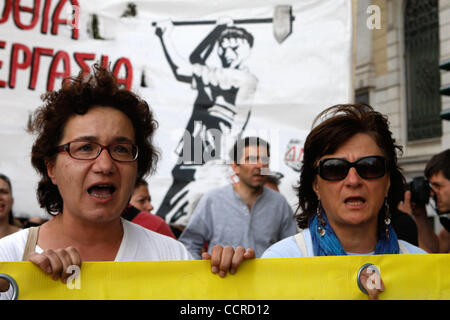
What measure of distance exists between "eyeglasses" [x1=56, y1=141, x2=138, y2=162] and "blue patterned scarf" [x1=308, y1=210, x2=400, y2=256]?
26.8 inches

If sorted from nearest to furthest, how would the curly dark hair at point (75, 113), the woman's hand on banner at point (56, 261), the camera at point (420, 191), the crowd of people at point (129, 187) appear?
the woman's hand on banner at point (56, 261), the crowd of people at point (129, 187), the curly dark hair at point (75, 113), the camera at point (420, 191)

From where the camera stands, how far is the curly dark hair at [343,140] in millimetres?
1988

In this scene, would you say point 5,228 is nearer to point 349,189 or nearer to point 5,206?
point 5,206

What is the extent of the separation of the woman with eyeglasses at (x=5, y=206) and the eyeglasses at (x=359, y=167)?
7.76 feet

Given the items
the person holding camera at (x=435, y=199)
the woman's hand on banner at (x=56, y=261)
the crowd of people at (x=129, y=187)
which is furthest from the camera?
the person holding camera at (x=435, y=199)

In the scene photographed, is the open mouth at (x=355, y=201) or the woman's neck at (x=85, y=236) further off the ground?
the open mouth at (x=355, y=201)

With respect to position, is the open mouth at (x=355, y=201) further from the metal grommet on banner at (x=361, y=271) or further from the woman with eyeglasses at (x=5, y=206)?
the woman with eyeglasses at (x=5, y=206)

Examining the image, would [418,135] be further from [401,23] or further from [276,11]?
[276,11]

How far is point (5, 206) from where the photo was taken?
360 centimetres

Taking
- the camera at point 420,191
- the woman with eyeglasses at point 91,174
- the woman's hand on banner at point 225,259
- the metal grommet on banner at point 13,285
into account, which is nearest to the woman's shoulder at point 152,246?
the woman with eyeglasses at point 91,174

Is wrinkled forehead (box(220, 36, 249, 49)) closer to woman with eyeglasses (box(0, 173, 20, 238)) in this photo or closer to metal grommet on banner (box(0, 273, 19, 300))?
woman with eyeglasses (box(0, 173, 20, 238))

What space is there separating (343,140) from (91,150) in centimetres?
86

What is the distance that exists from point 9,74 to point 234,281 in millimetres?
2983

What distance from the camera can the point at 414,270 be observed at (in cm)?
170
